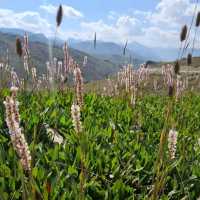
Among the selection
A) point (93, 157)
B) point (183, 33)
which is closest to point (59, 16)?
point (183, 33)

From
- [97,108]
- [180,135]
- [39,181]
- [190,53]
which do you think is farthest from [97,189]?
[97,108]

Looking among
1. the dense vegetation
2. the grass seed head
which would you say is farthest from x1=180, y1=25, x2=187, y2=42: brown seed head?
the grass seed head

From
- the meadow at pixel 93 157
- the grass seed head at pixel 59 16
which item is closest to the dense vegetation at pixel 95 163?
the meadow at pixel 93 157

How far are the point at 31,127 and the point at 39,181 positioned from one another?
1875 mm

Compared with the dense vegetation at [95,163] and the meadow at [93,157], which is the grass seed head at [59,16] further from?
the dense vegetation at [95,163]

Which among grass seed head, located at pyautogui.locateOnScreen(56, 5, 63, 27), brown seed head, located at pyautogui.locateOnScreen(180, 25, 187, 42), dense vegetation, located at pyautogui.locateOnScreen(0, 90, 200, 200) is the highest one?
grass seed head, located at pyautogui.locateOnScreen(56, 5, 63, 27)

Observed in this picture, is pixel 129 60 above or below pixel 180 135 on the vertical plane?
above

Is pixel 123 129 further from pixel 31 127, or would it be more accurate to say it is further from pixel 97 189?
pixel 97 189

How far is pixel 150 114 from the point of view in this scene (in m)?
9.20

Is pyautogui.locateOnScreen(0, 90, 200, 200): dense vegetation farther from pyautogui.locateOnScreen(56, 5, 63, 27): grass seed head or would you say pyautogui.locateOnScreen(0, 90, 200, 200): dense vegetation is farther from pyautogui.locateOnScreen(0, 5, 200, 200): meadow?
pyautogui.locateOnScreen(56, 5, 63, 27): grass seed head

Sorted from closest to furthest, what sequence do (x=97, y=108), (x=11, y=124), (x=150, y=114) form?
(x=11, y=124) < (x=97, y=108) < (x=150, y=114)

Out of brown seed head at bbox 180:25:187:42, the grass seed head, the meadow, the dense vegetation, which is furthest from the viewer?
the grass seed head

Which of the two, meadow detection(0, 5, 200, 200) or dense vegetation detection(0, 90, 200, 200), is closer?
meadow detection(0, 5, 200, 200)

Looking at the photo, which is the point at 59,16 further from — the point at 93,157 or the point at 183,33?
the point at 93,157
